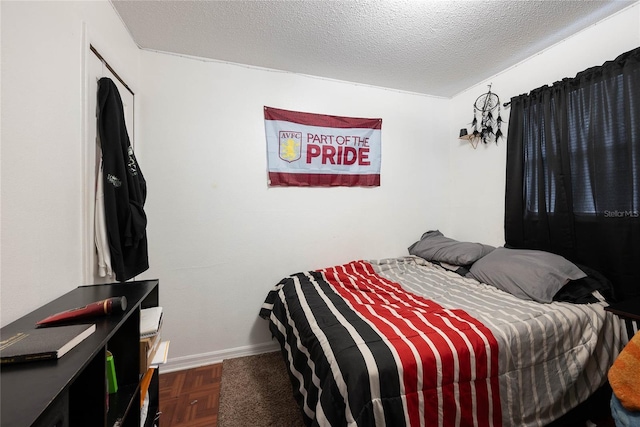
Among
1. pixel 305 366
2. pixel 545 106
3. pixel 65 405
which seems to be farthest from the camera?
pixel 545 106

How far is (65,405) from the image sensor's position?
0.61 meters

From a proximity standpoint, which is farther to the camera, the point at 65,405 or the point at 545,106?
the point at 545,106

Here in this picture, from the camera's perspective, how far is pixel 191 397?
1.82 meters

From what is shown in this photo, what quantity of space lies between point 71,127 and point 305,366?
5.13ft

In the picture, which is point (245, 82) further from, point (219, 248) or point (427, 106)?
point (427, 106)

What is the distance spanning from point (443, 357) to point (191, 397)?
166 centimetres

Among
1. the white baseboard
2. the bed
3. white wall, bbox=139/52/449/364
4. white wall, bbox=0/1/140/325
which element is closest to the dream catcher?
white wall, bbox=139/52/449/364

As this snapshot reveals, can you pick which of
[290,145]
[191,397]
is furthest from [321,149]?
[191,397]

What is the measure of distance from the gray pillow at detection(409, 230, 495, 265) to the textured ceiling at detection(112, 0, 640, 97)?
5.18 feet

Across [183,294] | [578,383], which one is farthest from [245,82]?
[578,383]

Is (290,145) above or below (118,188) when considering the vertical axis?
above

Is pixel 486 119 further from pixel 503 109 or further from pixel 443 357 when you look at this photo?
pixel 443 357

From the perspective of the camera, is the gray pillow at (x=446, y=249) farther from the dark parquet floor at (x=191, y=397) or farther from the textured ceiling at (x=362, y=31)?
the dark parquet floor at (x=191, y=397)

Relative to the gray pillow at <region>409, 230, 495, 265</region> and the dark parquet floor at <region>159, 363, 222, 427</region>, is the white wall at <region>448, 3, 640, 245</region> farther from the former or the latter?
the dark parquet floor at <region>159, 363, 222, 427</region>
